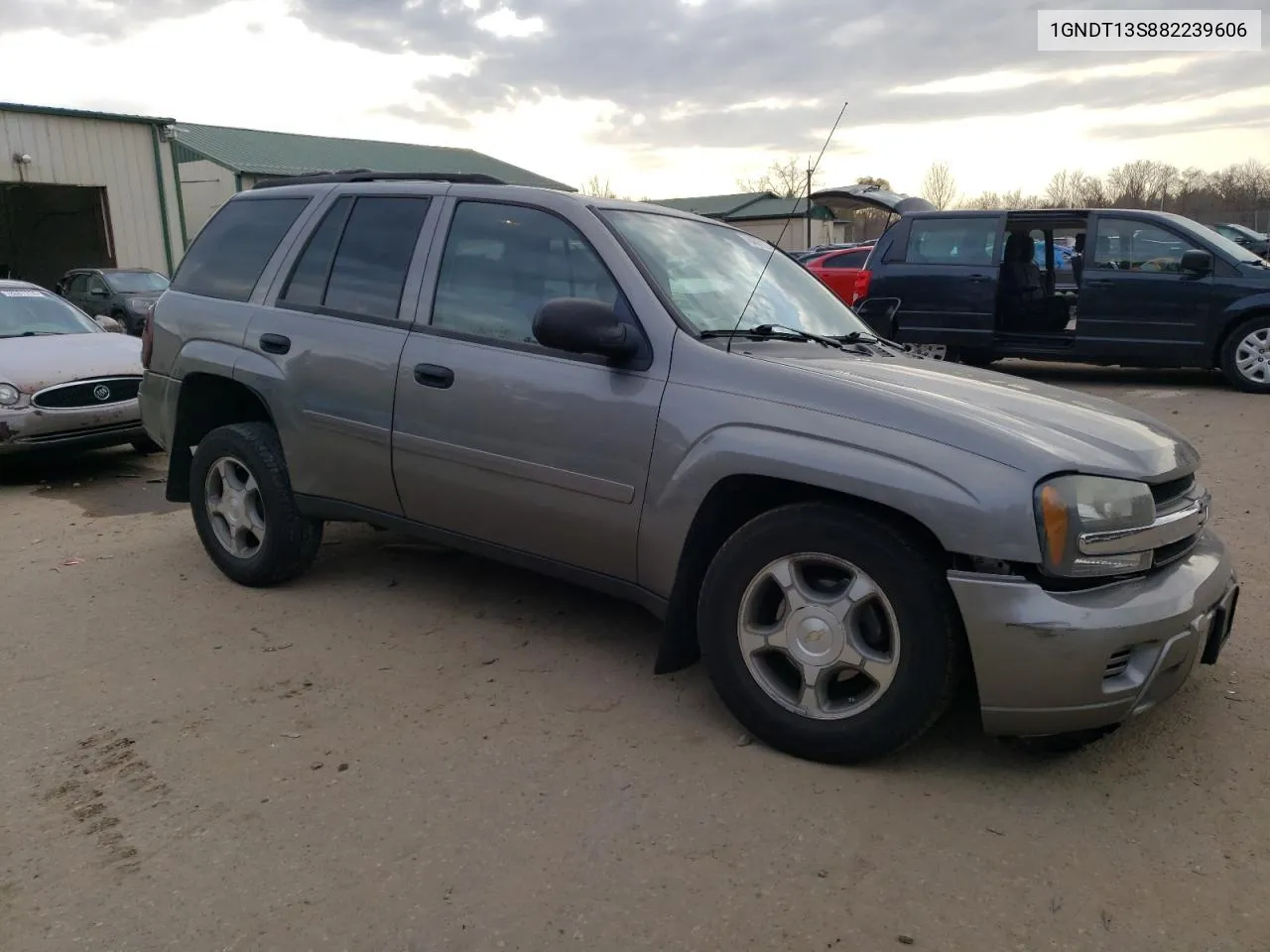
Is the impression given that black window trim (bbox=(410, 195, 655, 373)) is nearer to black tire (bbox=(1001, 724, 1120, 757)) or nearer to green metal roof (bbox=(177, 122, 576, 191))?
black tire (bbox=(1001, 724, 1120, 757))

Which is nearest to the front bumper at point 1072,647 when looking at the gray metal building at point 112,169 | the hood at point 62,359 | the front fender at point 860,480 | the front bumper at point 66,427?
the front fender at point 860,480

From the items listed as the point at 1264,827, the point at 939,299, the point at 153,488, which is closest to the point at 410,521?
the point at 1264,827

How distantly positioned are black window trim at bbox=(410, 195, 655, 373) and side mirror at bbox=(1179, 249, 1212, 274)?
8.07 metres

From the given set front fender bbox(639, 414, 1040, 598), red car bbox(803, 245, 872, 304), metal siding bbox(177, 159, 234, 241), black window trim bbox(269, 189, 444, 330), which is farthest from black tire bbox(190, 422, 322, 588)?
metal siding bbox(177, 159, 234, 241)

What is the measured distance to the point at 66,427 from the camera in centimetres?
732

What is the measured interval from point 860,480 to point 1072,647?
714 mm

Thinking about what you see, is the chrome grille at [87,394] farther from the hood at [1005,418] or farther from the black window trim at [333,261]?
the hood at [1005,418]

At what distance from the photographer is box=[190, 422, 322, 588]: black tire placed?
4543mm

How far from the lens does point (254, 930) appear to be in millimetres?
2365

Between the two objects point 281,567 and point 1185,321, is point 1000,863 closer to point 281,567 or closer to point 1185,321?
point 281,567

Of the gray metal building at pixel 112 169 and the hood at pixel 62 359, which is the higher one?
the gray metal building at pixel 112 169

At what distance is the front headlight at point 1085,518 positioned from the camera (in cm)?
267

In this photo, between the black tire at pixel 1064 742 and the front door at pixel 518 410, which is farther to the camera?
the front door at pixel 518 410

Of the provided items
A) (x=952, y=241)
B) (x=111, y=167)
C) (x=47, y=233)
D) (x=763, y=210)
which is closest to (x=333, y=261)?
(x=952, y=241)
